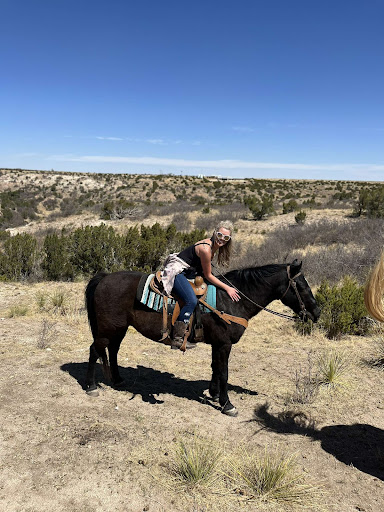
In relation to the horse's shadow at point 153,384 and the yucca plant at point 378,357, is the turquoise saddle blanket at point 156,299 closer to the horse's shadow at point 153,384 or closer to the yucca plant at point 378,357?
the horse's shadow at point 153,384

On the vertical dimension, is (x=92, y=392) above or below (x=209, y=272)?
below

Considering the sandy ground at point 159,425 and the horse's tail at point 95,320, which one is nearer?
the sandy ground at point 159,425

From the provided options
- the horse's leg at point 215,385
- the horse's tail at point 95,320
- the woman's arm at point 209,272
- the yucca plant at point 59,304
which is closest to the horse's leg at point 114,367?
the horse's tail at point 95,320

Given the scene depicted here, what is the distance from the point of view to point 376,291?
2914mm

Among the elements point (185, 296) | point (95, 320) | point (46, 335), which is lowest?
point (46, 335)

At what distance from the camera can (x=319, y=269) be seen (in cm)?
1197

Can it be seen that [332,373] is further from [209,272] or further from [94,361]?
[94,361]

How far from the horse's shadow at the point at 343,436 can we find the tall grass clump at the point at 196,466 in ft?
4.30

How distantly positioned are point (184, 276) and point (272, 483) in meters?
2.61

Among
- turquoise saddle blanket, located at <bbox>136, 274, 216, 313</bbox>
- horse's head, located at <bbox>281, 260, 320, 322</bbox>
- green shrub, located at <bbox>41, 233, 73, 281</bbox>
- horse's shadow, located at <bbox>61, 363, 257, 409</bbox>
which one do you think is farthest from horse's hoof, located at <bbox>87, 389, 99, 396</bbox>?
green shrub, located at <bbox>41, 233, 73, 281</bbox>

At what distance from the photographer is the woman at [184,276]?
450cm

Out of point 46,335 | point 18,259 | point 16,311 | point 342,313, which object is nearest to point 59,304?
point 16,311

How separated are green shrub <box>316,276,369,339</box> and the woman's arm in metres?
4.18

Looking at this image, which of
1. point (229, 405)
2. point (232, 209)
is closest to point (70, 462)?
point (229, 405)
